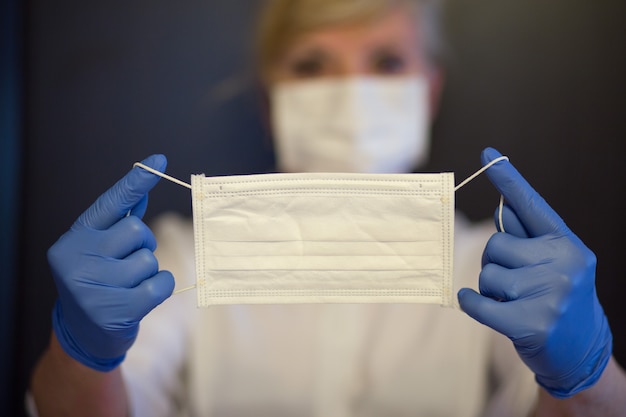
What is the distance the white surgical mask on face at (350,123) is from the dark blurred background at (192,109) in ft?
0.42

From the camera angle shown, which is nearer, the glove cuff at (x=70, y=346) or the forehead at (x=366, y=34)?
the glove cuff at (x=70, y=346)

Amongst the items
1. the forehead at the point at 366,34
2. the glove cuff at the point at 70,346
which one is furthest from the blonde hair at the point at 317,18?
the glove cuff at the point at 70,346

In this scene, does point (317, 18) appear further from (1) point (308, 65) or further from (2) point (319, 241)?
(2) point (319, 241)

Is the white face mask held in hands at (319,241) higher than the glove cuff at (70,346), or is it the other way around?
the white face mask held in hands at (319,241)

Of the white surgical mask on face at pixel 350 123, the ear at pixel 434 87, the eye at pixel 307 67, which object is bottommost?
the white surgical mask on face at pixel 350 123

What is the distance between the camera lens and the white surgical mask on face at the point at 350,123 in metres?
1.36

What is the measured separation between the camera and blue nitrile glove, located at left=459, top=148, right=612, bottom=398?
917mm

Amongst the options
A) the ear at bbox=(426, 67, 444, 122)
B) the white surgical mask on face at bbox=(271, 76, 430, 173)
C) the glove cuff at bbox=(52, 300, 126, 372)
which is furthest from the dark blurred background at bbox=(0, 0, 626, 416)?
the glove cuff at bbox=(52, 300, 126, 372)

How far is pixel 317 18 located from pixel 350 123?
0.30 metres

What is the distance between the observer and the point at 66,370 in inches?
42.9

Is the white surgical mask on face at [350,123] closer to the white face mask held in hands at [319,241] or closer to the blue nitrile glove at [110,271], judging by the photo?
the white face mask held in hands at [319,241]

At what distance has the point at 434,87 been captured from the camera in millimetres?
1504

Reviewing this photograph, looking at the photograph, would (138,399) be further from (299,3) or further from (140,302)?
(299,3)

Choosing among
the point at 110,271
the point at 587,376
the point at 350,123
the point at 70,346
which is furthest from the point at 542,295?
the point at 70,346
